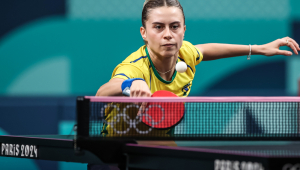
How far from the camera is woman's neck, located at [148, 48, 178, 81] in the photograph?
207 centimetres

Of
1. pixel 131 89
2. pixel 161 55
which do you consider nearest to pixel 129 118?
pixel 131 89

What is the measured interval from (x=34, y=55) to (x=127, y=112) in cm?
268

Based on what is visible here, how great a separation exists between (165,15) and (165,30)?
9cm

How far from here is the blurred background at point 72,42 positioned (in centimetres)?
372

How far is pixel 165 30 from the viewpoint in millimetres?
1915

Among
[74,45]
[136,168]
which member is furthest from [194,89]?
[136,168]

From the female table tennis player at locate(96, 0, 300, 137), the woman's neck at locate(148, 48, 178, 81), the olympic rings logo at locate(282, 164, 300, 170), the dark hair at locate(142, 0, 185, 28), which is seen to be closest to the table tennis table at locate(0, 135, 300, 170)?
the olympic rings logo at locate(282, 164, 300, 170)

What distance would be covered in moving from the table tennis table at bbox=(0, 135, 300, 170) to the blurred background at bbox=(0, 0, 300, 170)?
205 cm

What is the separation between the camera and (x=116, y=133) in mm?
1451

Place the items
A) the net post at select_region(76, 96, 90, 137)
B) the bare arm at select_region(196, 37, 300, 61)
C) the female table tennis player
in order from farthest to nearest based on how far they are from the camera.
Result: the bare arm at select_region(196, 37, 300, 61) → the female table tennis player → the net post at select_region(76, 96, 90, 137)

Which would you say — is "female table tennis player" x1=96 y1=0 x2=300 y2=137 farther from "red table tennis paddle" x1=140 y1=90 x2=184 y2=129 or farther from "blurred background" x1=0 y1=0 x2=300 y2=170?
"blurred background" x1=0 y1=0 x2=300 y2=170

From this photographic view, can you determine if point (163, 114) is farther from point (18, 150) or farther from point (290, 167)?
point (18, 150)

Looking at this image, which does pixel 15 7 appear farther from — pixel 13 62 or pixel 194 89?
pixel 194 89

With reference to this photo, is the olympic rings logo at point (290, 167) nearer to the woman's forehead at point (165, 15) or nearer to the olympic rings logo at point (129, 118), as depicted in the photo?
the olympic rings logo at point (129, 118)
